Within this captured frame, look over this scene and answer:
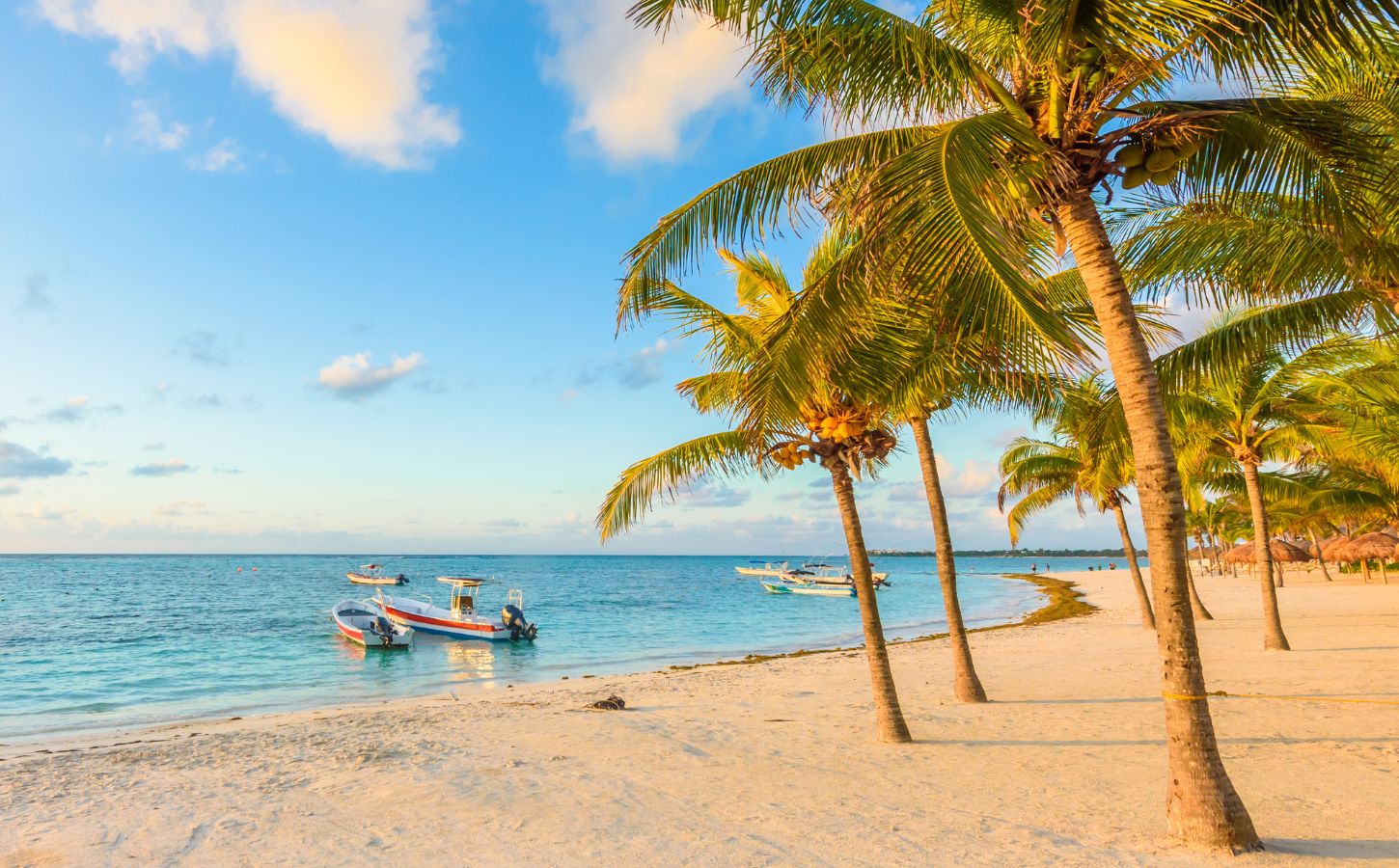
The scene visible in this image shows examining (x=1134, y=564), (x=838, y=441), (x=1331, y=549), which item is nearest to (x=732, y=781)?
(x=838, y=441)

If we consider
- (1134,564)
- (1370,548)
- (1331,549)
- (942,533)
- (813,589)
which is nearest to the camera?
(942,533)

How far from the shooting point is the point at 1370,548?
37.4 meters

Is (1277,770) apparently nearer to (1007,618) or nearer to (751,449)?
(751,449)

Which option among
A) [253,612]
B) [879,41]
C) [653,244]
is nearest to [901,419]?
[653,244]

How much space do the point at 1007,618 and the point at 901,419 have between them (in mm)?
28404

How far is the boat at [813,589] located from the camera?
55750 mm

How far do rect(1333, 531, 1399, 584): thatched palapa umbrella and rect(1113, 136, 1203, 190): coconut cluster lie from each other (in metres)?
44.6

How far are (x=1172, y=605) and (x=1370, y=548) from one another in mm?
45286

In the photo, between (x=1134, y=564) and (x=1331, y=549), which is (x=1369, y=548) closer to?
(x=1331, y=549)

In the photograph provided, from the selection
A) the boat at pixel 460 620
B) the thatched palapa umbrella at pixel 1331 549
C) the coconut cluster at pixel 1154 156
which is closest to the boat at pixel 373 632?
the boat at pixel 460 620

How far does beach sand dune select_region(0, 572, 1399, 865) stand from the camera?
5.45m

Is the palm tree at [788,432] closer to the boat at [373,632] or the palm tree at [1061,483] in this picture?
the palm tree at [1061,483]

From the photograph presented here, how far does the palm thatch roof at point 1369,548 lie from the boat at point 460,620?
41.1 metres

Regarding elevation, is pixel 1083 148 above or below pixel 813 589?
above
